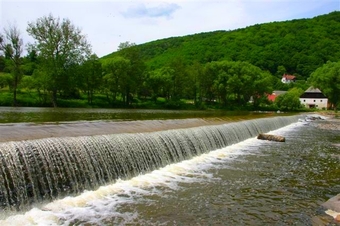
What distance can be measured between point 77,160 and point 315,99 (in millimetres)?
84173

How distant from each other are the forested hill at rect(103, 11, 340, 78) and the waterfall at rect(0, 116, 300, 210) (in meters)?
85.0

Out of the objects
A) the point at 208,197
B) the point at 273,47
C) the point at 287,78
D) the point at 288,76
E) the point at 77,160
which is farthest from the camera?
the point at 288,76

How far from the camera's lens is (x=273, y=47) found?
11119 cm

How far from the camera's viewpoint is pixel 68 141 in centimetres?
951

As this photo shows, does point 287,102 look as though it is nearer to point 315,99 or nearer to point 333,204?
point 315,99

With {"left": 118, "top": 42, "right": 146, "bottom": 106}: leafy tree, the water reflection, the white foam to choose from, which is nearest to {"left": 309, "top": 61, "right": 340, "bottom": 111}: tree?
{"left": 118, "top": 42, "right": 146, "bottom": 106}: leafy tree

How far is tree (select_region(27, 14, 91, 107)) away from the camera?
40.2 m

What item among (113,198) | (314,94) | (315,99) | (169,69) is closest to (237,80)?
(169,69)

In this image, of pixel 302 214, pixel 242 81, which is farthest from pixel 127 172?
pixel 242 81

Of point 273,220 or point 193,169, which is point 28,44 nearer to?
point 193,169

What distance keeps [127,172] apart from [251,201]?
14.0 ft

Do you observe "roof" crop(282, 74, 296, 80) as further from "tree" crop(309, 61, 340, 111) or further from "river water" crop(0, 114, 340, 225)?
"river water" crop(0, 114, 340, 225)

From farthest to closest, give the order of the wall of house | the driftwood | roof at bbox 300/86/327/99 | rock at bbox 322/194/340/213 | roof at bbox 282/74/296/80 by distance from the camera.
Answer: roof at bbox 282/74/296/80 < roof at bbox 300/86/327/99 < the wall of house < the driftwood < rock at bbox 322/194/340/213

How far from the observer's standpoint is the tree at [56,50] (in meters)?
40.2
